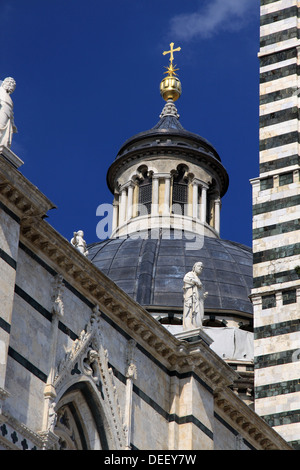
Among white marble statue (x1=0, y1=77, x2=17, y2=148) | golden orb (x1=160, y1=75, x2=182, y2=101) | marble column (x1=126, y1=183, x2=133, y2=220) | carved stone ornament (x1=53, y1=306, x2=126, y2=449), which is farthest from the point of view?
golden orb (x1=160, y1=75, x2=182, y2=101)

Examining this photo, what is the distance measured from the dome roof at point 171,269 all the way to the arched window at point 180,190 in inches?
114

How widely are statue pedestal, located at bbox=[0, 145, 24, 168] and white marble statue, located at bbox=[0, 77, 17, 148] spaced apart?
15cm

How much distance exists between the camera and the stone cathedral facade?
822 inches

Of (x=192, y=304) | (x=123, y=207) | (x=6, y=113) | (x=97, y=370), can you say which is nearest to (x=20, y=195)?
(x=6, y=113)

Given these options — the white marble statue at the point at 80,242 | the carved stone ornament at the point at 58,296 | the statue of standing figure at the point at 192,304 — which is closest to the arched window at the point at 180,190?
the statue of standing figure at the point at 192,304

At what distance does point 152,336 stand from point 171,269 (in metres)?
18.2

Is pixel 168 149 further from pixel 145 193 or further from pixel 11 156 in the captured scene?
pixel 11 156

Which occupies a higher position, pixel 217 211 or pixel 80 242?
pixel 217 211

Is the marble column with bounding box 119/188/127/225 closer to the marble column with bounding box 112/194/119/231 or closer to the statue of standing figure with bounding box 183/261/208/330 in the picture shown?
the marble column with bounding box 112/194/119/231

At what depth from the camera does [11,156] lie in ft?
68.3

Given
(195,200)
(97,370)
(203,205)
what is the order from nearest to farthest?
(97,370)
(195,200)
(203,205)

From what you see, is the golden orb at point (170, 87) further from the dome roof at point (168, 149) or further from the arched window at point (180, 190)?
the arched window at point (180, 190)

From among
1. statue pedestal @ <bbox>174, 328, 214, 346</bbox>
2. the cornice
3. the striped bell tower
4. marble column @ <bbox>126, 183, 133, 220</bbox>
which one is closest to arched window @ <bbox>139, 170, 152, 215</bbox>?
marble column @ <bbox>126, 183, 133, 220</bbox>
